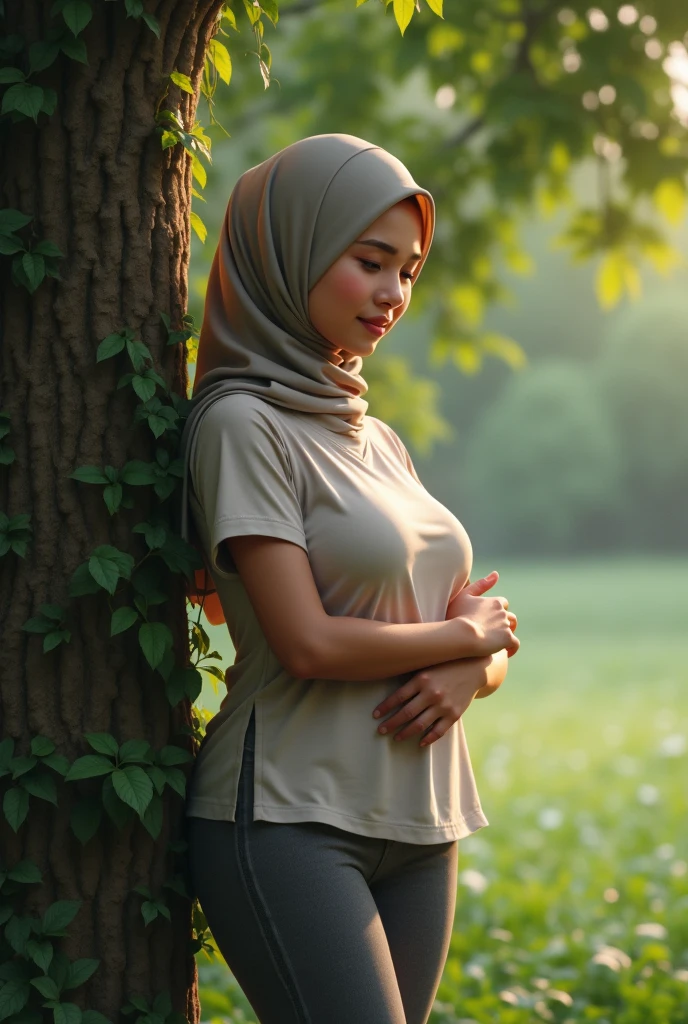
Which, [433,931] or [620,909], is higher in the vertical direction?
[433,931]

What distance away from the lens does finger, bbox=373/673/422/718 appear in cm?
214

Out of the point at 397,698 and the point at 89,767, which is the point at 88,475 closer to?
the point at 89,767

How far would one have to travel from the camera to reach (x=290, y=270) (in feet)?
7.22

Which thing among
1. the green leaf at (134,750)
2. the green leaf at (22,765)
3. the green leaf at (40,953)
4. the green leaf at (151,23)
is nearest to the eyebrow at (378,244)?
the green leaf at (151,23)

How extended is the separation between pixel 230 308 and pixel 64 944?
1.23 metres

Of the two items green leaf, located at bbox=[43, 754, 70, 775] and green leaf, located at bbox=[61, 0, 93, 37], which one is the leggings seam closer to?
green leaf, located at bbox=[43, 754, 70, 775]

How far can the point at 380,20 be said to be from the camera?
7.08 m

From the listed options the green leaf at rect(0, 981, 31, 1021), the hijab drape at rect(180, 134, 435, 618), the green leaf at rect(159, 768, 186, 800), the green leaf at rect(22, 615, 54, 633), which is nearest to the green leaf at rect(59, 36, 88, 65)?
the hijab drape at rect(180, 134, 435, 618)

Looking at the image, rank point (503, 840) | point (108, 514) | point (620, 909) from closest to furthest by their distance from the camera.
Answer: point (108, 514) < point (620, 909) < point (503, 840)

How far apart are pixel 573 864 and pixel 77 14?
5156 mm

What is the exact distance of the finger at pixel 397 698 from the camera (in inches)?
84.1

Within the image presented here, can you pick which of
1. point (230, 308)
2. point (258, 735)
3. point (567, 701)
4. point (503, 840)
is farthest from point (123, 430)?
point (567, 701)

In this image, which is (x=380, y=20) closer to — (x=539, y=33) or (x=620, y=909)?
(x=539, y=33)

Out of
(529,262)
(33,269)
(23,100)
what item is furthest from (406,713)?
(529,262)
